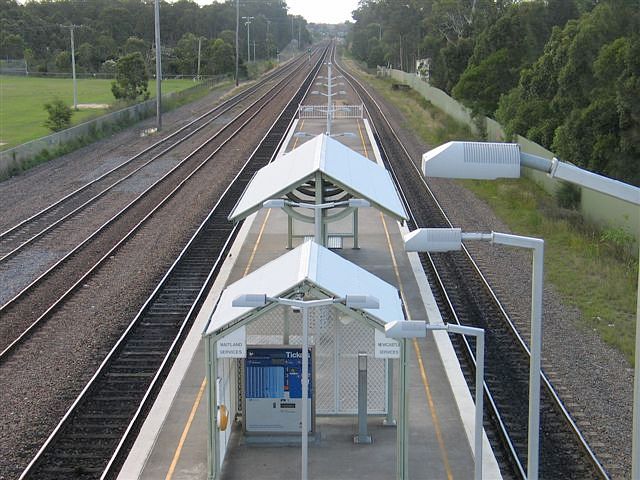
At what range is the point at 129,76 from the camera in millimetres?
63406

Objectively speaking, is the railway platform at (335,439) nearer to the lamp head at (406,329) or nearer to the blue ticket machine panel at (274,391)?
the blue ticket machine panel at (274,391)

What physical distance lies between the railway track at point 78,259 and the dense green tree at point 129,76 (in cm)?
2158

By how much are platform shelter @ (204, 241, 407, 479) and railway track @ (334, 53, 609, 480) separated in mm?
2049

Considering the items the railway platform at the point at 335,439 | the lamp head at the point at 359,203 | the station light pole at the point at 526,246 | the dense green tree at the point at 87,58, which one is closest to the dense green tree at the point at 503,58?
the lamp head at the point at 359,203

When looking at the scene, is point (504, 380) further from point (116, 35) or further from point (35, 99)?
point (116, 35)

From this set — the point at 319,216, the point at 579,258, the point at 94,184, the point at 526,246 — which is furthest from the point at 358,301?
the point at 94,184

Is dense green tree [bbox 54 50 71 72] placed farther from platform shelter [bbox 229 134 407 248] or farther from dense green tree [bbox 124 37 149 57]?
platform shelter [bbox 229 134 407 248]

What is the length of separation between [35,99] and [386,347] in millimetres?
66479

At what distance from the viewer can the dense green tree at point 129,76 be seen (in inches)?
2486

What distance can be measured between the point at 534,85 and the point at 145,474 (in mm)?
28893

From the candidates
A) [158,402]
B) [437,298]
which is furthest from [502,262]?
[158,402]

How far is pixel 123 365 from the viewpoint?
17484 millimetres

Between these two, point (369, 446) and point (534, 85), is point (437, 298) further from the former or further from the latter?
point (534, 85)

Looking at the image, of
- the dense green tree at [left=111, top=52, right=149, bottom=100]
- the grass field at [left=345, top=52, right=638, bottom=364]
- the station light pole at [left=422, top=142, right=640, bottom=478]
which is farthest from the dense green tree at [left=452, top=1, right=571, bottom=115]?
the station light pole at [left=422, top=142, right=640, bottom=478]
